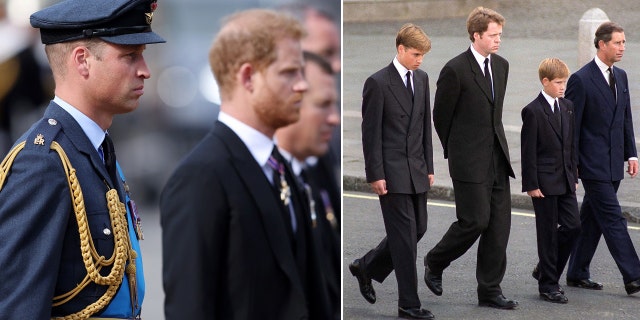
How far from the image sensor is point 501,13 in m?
3.78

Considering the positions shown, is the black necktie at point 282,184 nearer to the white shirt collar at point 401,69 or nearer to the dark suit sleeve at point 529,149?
the white shirt collar at point 401,69

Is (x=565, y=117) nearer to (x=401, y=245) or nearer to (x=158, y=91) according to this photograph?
(x=401, y=245)

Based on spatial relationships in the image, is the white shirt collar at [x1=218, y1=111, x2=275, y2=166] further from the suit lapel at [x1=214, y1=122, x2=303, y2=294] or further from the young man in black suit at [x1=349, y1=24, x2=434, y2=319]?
the young man in black suit at [x1=349, y1=24, x2=434, y2=319]

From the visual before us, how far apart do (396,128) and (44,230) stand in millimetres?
2022

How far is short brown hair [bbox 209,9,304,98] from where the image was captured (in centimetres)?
175

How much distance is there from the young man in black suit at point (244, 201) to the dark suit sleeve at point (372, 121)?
6.59 ft

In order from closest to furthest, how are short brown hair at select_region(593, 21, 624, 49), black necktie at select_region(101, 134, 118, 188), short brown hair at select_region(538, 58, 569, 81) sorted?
black necktie at select_region(101, 134, 118, 188), short brown hair at select_region(593, 21, 624, 49), short brown hair at select_region(538, 58, 569, 81)

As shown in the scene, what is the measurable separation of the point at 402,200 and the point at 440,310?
0.50 m

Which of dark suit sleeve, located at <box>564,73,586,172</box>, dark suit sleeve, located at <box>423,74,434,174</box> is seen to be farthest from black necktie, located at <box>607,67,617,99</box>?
dark suit sleeve, located at <box>423,74,434,174</box>

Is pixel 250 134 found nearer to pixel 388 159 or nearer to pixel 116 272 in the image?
pixel 116 272

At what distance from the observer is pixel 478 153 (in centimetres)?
400

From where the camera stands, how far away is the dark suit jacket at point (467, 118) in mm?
3939

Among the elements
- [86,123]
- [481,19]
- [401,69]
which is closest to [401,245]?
[401,69]

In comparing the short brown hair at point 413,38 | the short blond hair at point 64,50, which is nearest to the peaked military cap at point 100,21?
the short blond hair at point 64,50
